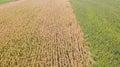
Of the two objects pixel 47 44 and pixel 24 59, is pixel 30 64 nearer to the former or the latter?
pixel 24 59

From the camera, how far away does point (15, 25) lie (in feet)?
48.3

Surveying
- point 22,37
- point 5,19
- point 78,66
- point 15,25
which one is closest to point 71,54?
point 78,66

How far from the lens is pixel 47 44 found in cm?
1039

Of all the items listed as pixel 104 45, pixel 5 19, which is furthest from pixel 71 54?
pixel 5 19

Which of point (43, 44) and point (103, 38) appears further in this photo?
point (103, 38)

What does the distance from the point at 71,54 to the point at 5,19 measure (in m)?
9.58

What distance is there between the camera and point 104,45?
31.8 feet

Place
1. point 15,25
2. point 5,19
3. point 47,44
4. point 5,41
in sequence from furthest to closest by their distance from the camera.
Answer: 1. point 5,19
2. point 15,25
3. point 5,41
4. point 47,44

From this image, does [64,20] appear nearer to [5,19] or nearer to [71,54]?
[5,19]

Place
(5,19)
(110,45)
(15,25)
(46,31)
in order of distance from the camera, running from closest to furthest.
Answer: (110,45) < (46,31) < (15,25) < (5,19)

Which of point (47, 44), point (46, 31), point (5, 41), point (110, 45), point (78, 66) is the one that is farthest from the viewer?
point (46, 31)

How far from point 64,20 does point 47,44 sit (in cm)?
570

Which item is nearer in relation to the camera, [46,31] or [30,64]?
[30,64]

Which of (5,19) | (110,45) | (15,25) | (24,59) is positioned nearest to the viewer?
(24,59)
